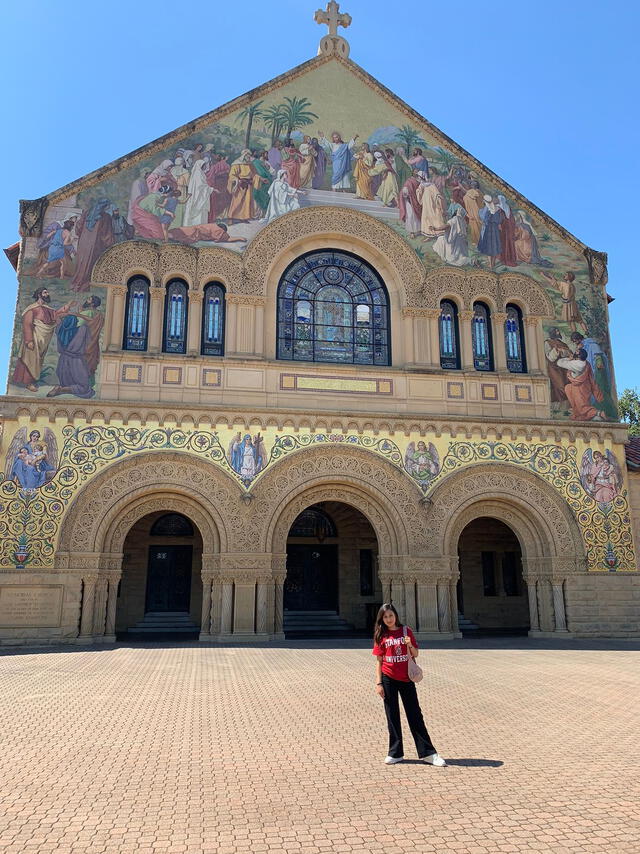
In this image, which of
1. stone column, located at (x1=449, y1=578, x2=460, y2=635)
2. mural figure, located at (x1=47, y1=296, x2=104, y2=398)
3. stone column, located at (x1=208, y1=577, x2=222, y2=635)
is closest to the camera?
stone column, located at (x1=208, y1=577, x2=222, y2=635)

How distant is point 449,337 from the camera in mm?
20672

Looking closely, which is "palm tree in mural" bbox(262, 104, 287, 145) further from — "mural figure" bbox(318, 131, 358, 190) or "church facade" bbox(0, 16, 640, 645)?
"mural figure" bbox(318, 131, 358, 190)

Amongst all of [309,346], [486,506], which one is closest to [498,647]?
[486,506]

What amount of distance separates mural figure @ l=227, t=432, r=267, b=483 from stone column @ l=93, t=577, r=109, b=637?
4.45 metres

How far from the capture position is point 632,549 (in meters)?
19.5

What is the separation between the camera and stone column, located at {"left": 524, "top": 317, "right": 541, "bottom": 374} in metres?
20.7

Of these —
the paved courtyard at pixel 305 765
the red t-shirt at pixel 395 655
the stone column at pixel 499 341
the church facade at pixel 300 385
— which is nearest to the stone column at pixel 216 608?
the church facade at pixel 300 385

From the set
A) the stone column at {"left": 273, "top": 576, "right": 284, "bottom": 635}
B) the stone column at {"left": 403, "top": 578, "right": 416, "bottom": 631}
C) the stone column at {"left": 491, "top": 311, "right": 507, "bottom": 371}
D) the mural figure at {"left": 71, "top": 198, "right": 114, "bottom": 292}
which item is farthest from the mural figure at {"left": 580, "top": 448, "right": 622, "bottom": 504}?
the mural figure at {"left": 71, "top": 198, "right": 114, "bottom": 292}

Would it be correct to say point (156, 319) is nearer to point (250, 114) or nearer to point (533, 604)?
point (250, 114)

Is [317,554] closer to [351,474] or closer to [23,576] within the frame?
[351,474]

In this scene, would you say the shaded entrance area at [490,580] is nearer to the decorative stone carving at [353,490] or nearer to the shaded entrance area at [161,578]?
the decorative stone carving at [353,490]

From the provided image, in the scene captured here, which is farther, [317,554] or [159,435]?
[317,554]

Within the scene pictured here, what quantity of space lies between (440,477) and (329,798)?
13956mm

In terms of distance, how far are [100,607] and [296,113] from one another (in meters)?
16.0
